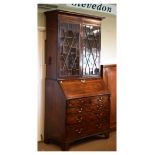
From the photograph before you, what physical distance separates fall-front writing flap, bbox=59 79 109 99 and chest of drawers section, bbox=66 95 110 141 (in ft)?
0.22

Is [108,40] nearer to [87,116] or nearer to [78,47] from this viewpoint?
[78,47]

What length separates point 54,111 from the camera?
3779 mm

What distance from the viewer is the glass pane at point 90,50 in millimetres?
4059

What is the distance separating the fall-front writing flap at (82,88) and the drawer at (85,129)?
1.46ft

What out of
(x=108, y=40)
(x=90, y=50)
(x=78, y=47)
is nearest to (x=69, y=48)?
(x=78, y=47)

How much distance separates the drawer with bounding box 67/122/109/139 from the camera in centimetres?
369

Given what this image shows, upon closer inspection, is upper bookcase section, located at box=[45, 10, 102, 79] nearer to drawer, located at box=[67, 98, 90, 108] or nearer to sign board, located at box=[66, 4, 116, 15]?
sign board, located at box=[66, 4, 116, 15]

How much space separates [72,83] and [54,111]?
47cm

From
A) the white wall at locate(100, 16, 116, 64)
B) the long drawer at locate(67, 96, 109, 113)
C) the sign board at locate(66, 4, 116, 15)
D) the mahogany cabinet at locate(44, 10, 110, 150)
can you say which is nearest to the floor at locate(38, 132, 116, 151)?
the mahogany cabinet at locate(44, 10, 110, 150)

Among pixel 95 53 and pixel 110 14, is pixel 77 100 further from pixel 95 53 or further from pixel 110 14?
pixel 110 14
